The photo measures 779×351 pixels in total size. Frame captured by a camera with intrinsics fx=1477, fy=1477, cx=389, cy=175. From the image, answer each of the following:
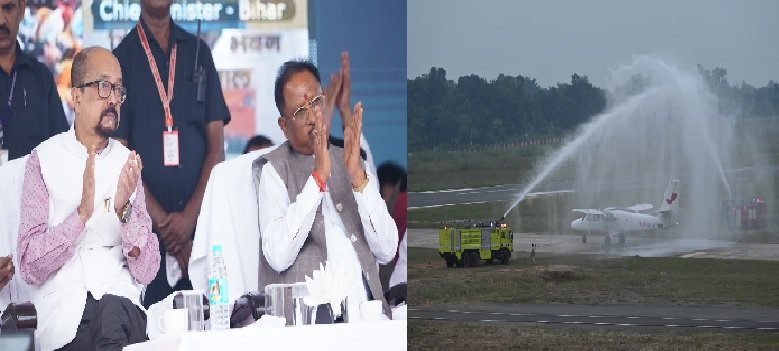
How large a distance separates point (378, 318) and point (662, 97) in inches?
573

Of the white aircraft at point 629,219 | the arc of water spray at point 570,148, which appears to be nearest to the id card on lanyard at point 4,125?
the arc of water spray at point 570,148

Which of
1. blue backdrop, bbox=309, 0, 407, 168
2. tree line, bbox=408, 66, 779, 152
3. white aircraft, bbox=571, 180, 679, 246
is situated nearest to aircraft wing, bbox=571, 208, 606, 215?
white aircraft, bbox=571, 180, 679, 246

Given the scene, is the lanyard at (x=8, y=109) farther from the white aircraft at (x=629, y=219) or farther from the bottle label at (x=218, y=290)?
the white aircraft at (x=629, y=219)

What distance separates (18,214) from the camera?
20.7ft

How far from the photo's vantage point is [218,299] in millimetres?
6516

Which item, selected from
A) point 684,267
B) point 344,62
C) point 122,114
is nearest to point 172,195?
point 122,114

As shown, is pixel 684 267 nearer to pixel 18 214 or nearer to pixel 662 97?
pixel 662 97

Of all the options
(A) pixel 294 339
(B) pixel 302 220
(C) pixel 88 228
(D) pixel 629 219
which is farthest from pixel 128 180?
(D) pixel 629 219

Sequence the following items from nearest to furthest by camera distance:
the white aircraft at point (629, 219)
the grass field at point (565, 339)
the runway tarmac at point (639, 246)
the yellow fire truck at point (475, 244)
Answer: the grass field at point (565, 339) → the yellow fire truck at point (475, 244) → the runway tarmac at point (639, 246) → the white aircraft at point (629, 219)

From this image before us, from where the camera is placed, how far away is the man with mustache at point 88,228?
20.7 ft

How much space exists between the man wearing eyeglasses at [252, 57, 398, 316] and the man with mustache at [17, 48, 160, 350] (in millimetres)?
652

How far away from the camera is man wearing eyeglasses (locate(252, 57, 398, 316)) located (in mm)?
6922

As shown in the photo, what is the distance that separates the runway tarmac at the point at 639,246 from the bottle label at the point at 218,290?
13.4m

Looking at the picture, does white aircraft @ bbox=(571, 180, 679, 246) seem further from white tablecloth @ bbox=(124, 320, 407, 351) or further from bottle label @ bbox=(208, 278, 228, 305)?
bottle label @ bbox=(208, 278, 228, 305)
